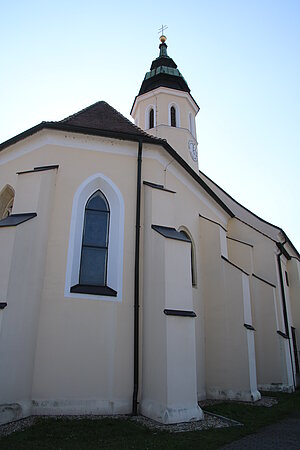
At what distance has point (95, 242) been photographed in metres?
9.56

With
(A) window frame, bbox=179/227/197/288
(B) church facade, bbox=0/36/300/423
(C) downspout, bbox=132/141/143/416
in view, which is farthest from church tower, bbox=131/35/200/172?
(C) downspout, bbox=132/141/143/416

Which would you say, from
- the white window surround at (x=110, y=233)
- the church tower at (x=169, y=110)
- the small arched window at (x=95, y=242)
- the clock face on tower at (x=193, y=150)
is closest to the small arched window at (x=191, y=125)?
the church tower at (x=169, y=110)

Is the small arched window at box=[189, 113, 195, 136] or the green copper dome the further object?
the green copper dome

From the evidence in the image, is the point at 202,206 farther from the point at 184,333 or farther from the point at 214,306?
the point at 184,333

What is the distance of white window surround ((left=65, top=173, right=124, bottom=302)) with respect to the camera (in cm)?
897

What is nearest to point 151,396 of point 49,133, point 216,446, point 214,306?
point 216,446

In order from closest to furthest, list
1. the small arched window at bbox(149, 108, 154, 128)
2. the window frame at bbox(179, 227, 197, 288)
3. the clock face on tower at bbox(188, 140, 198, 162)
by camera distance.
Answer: the window frame at bbox(179, 227, 197, 288) < the clock face on tower at bbox(188, 140, 198, 162) < the small arched window at bbox(149, 108, 154, 128)

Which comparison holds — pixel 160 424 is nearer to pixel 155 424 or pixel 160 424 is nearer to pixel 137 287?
pixel 155 424

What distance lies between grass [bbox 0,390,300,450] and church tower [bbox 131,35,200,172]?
1130 cm

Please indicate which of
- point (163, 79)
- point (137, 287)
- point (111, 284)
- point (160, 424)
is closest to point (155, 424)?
point (160, 424)

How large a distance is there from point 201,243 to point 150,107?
8.00 m

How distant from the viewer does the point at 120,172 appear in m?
10.3

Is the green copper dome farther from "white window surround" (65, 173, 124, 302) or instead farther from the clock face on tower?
"white window surround" (65, 173, 124, 302)

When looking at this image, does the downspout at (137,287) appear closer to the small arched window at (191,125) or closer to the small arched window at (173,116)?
the small arched window at (173,116)
